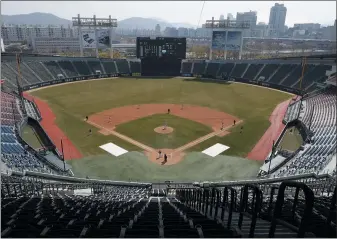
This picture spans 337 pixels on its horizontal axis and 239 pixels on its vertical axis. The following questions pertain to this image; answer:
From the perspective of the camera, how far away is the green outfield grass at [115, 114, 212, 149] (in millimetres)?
35500

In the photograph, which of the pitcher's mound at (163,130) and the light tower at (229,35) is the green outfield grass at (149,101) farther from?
the light tower at (229,35)

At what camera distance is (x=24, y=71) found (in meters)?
69.5

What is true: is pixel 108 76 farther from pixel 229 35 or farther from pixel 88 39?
pixel 229 35

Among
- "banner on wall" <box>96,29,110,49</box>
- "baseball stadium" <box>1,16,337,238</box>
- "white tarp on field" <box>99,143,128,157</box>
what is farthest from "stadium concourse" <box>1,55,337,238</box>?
"white tarp on field" <box>99,143,128,157</box>

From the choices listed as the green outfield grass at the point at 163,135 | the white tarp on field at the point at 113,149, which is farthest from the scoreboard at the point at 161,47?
the white tarp on field at the point at 113,149

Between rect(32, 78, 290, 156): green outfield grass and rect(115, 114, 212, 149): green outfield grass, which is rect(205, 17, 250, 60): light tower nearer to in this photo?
rect(32, 78, 290, 156): green outfield grass

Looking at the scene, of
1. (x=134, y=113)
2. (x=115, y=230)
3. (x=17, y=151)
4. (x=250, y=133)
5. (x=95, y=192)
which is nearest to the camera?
(x=115, y=230)

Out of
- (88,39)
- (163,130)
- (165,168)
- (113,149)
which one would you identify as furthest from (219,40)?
(165,168)

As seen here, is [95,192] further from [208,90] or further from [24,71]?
[24,71]

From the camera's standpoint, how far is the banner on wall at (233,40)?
82.8m

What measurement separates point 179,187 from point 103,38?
70292 mm

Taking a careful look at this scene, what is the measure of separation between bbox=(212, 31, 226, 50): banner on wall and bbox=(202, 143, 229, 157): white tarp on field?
56.9 m

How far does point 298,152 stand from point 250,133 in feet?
29.0

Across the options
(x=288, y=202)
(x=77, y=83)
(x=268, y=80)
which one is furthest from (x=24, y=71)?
(x=288, y=202)
